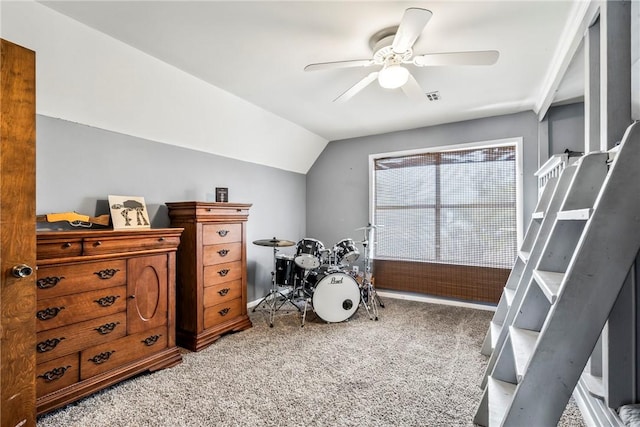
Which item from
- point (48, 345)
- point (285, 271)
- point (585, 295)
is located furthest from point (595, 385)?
point (48, 345)

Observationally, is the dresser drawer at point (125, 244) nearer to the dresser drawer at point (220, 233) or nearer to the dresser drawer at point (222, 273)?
the dresser drawer at point (220, 233)

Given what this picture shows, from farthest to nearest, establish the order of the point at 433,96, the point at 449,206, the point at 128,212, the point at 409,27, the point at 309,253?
the point at 449,206 → the point at 309,253 → the point at 433,96 → the point at 128,212 → the point at 409,27

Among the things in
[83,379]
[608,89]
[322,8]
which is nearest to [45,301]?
[83,379]

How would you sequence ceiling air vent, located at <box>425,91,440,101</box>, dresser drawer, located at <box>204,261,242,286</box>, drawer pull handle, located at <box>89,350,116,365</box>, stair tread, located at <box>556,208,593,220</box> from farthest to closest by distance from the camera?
1. ceiling air vent, located at <box>425,91,440,101</box>
2. dresser drawer, located at <box>204,261,242,286</box>
3. drawer pull handle, located at <box>89,350,116,365</box>
4. stair tread, located at <box>556,208,593,220</box>

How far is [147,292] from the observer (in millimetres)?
2279

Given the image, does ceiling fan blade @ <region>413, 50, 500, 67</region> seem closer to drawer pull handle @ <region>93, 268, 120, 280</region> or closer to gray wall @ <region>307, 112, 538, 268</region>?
gray wall @ <region>307, 112, 538, 268</region>

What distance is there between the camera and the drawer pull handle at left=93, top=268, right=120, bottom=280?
2.01m

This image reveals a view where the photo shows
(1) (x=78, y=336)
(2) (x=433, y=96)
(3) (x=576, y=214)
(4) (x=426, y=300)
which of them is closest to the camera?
(3) (x=576, y=214)

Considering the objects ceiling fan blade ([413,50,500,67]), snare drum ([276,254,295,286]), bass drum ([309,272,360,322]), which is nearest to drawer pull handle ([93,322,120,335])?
bass drum ([309,272,360,322])

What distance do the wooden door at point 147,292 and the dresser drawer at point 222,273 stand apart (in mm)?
415

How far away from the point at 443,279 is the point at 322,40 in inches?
129

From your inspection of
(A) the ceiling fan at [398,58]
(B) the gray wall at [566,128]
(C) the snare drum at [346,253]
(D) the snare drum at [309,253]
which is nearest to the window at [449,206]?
(B) the gray wall at [566,128]

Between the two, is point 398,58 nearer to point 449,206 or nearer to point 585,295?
point 585,295

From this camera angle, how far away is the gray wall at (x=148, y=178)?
2.23 meters
